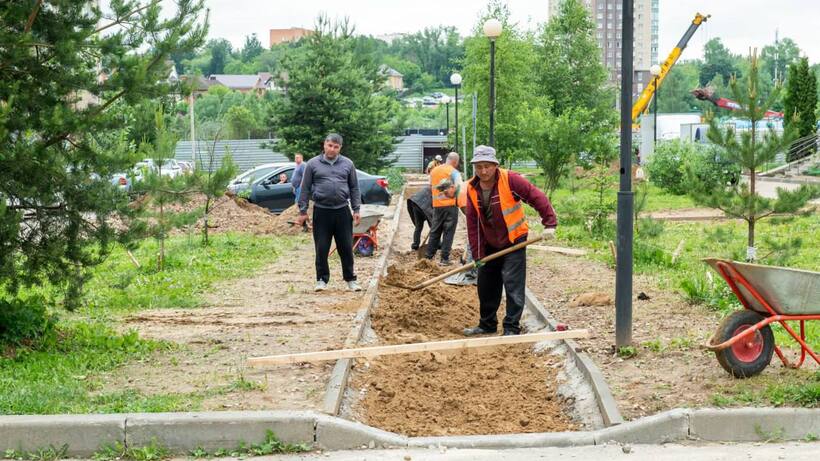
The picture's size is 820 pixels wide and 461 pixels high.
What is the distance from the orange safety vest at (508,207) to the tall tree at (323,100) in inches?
1009

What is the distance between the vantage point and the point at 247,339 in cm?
955

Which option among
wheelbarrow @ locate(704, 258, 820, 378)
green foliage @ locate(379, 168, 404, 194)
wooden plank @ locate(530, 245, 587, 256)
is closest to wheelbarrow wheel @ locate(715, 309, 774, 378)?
wheelbarrow @ locate(704, 258, 820, 378)

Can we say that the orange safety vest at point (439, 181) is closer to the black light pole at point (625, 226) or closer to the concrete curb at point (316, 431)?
the black light pole at point (625, 226)

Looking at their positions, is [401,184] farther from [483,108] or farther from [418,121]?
[418,121]

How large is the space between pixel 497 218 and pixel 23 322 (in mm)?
4170

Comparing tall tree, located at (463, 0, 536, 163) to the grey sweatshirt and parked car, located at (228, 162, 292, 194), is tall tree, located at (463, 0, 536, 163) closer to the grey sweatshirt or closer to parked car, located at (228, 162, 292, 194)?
parked car, located at (228, 162, 292, 194)

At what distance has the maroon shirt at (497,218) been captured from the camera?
9312mm

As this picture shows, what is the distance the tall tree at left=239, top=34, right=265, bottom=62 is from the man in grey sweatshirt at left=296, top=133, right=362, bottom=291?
171 meters

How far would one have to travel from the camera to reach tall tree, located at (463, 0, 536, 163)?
41688mm

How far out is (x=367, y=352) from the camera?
26.8ft

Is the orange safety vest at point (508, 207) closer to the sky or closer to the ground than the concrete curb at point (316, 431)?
closer to the sky

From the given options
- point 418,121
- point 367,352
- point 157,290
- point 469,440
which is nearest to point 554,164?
point 157,290

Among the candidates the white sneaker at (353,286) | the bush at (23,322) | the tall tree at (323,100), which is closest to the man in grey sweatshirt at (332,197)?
the white sneaker at (353,286)

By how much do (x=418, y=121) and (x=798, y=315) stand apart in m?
85.5
